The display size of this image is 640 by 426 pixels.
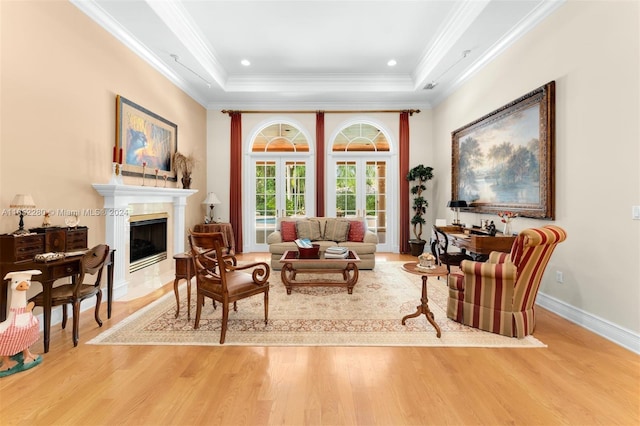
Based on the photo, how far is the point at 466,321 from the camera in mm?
3066

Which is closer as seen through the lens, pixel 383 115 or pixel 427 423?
pixel 427 423

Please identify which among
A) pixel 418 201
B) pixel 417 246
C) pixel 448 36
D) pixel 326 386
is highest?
pixel 448 36

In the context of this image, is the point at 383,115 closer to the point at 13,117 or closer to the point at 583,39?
the point at 583,39

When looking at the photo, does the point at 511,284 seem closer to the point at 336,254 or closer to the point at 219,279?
the point at 336,254

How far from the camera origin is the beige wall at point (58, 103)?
2.74 m

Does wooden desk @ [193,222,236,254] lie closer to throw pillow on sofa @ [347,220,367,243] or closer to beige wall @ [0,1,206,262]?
beige wall @ [0,1,206,262]

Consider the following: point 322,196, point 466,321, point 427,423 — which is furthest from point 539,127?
point 322,196

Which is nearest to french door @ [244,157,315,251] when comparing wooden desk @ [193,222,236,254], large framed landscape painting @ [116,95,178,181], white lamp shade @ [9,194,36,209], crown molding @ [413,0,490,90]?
wooden desk @ [193,222,236,254]

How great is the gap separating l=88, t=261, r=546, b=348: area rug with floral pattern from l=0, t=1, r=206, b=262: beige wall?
4.77ft

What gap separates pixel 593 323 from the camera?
9.82 ft

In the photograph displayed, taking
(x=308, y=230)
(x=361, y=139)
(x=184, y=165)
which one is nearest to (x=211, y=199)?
(x=184, y=165)

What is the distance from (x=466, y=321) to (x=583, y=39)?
3.26m

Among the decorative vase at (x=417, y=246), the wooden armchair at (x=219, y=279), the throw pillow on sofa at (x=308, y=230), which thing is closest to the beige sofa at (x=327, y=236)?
the throw pillow on sofa at (x=308, y=230)

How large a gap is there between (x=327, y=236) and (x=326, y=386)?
3.78 metres
